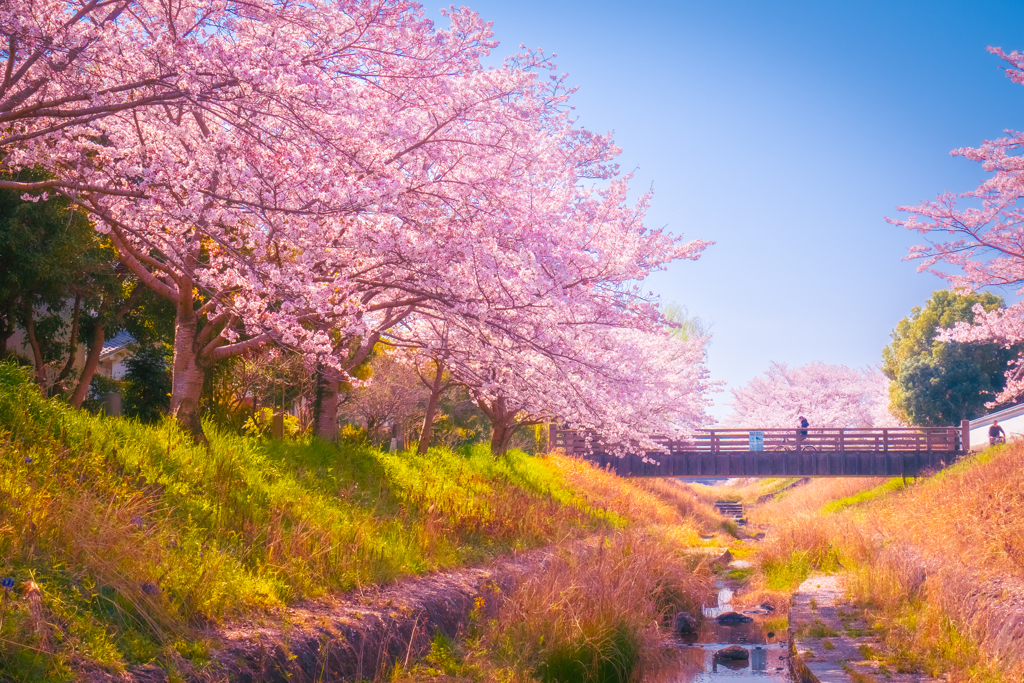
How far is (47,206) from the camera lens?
13977 mm

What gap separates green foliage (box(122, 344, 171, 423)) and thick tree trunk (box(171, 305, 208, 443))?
8713mm

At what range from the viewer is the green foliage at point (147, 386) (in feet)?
62.6

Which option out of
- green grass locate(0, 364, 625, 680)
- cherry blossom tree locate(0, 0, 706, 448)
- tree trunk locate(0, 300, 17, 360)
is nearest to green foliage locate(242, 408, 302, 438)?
tree trunk locate(0, 300, 17, 360)

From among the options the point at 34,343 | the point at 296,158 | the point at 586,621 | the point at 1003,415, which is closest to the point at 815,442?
the point at 1003,415

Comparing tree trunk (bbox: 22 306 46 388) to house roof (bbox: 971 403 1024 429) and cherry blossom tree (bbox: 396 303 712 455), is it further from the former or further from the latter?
house roof (bbox: 971 403 1024 429)

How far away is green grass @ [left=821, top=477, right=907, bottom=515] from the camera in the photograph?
102 feet

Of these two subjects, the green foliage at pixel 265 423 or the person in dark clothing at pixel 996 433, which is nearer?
the green foliage at pixel 265 423

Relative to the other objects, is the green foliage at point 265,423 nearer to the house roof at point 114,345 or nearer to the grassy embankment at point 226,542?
the grassy embankment at point 226,542

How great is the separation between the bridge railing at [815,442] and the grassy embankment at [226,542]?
16807 millimetres

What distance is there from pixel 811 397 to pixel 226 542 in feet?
206

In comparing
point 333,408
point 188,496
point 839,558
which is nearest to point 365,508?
point 188,496

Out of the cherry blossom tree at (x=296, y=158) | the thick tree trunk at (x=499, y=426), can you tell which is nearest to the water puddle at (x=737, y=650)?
the cherry blossom tree at (x=296, y=158)

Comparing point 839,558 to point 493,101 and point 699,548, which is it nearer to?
point 699,548

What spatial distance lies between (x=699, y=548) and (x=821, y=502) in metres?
18.6
